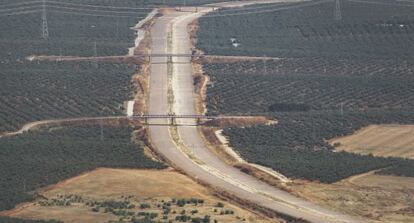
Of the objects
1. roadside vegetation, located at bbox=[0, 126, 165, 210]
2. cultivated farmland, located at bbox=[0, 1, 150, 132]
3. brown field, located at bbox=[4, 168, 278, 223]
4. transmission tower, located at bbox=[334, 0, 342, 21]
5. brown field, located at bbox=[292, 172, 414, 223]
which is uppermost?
transmission tower, located at bbox=[334, 0, 342, 21]

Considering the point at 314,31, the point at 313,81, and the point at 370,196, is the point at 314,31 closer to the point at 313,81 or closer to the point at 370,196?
the point at 313,81

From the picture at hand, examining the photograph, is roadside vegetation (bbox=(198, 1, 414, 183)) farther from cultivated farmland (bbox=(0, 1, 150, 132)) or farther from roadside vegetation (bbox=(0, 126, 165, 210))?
cultivated farmland (bbox=(0, 1, 150, 132))

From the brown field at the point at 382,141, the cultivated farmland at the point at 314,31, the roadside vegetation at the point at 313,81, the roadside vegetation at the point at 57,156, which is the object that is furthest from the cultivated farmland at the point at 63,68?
the brown field at the point at 382,141

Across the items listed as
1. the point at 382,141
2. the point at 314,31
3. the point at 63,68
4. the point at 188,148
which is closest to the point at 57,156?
the point at 188,148

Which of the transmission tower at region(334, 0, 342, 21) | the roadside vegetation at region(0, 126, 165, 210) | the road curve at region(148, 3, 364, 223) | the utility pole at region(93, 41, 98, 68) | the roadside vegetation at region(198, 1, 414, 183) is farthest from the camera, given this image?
the transmission tower at region(334, 0, 342, 21)

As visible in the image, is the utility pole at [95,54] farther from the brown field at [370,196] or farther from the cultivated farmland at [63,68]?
the brown field at [370,196]

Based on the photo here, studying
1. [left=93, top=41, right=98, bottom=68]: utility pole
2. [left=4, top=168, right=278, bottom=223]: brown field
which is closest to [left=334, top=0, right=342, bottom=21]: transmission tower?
[left=93, top=41, right=98, bottom=68]: utility pole
